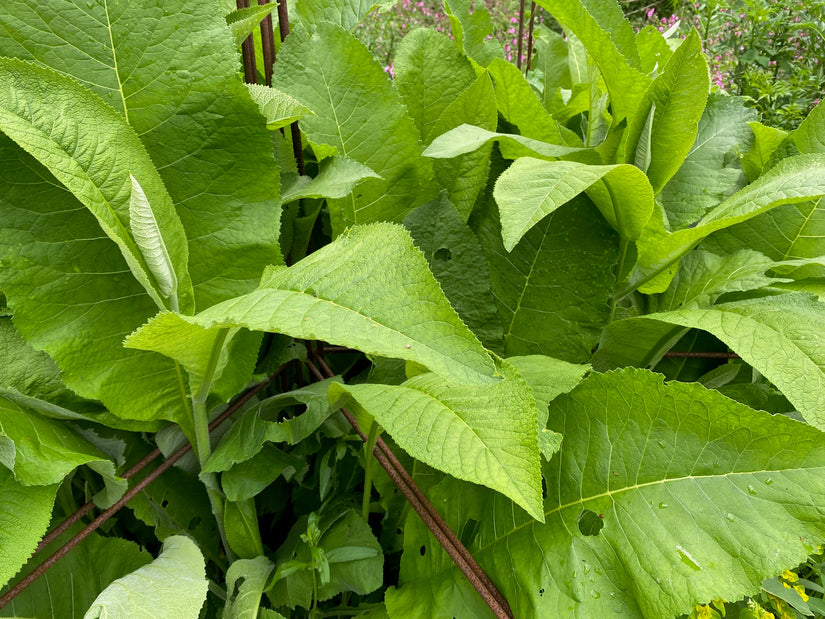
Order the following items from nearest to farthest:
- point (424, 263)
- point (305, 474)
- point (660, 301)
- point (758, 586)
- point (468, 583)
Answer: point (424, 263) < point (758, 586) < point (468, 583) < point (305, 474) < point (660, 301)

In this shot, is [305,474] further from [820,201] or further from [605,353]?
[820,201]

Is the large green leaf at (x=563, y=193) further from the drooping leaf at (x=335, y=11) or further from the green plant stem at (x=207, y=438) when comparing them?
the drooping leaf at (x=335, y=11)

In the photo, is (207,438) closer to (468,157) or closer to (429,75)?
(468,157)

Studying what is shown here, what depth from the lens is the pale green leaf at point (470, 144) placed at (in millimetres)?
807

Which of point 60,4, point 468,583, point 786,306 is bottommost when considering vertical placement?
point 468,583

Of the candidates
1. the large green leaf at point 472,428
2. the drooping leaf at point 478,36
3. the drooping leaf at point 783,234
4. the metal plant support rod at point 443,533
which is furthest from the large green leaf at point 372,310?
the drooping leaf at point 478,36

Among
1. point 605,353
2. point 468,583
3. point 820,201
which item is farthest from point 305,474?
point 820,201

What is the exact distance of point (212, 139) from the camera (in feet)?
2.65

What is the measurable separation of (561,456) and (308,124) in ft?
1.93

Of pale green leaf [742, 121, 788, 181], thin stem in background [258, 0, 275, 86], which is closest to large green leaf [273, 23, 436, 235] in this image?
thin stem in background [258, 0, 275, 86]

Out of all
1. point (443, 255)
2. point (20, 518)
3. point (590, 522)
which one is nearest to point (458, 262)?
point (443, 255)

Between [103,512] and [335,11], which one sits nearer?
[103,512]

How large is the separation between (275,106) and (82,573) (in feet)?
2.09

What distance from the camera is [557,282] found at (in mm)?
949
